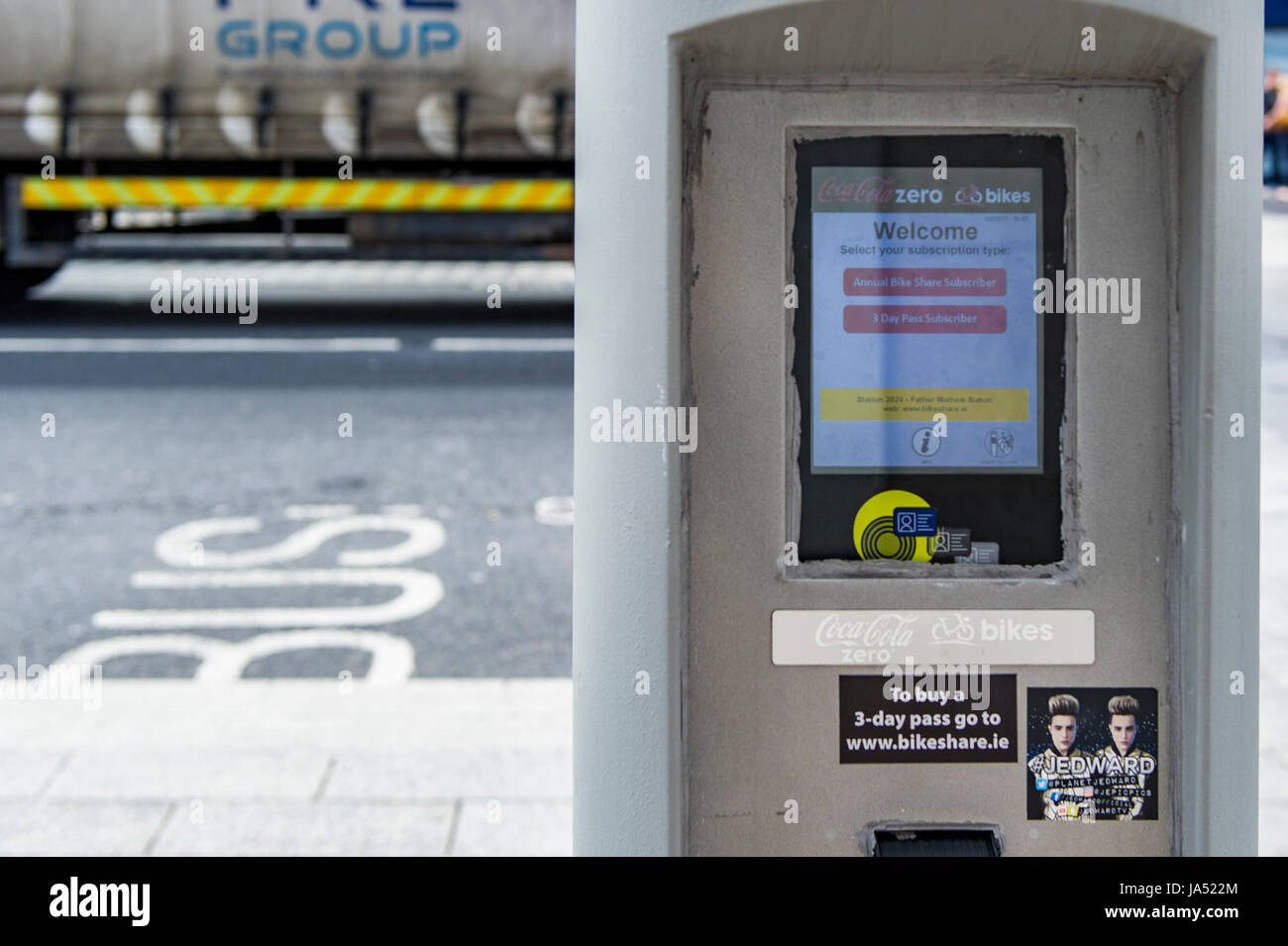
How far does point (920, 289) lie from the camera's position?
1776mm

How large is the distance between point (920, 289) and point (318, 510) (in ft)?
19.5

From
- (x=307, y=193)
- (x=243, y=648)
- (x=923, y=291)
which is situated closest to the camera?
(x=923, y=291)

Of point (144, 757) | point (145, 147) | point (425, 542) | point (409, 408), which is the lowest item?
point (144, 757)

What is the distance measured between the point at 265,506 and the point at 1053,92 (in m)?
6.17

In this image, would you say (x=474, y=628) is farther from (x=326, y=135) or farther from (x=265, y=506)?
(x=326, y=135)

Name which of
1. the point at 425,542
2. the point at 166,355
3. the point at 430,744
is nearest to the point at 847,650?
the point at 430,744

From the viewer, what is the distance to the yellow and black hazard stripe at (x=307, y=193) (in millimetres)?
12945

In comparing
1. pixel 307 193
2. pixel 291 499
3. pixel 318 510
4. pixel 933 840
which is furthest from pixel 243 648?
pixel 307 193

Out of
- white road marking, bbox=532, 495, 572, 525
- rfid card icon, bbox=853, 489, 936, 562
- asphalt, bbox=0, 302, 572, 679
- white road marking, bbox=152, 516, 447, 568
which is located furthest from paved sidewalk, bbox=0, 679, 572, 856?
rfid card icon, bbox=853, 489, 936, 562

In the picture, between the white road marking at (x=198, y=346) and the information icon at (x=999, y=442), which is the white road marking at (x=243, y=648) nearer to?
the information icon at (x=999, y=442)

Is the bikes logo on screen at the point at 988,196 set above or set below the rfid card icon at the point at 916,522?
above

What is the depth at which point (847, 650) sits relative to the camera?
5.94 ft

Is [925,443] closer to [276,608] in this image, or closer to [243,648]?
[243,648]

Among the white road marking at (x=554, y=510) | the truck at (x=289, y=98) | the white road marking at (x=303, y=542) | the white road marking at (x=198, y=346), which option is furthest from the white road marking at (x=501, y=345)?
the white road marking at (x=303, y=542)
